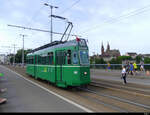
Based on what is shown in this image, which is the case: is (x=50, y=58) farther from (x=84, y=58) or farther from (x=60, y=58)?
(x=84, y=58)

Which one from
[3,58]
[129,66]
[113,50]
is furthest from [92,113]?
[3,58]

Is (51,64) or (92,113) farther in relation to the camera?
(51,64)

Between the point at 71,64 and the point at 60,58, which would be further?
the point at 60,58

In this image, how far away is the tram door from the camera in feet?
32.8

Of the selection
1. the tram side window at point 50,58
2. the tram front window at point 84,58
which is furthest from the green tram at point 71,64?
the tram side window at point 50,58

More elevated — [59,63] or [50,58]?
[50,58]

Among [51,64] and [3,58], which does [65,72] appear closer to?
[51,64]

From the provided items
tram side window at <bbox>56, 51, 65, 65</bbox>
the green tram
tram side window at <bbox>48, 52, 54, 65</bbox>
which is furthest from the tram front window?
tram side window at <bbox>48, 52, 54, 65</bbox>

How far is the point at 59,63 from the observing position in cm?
1029

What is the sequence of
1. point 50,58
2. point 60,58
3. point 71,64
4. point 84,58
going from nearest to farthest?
1. point 71,64
2. point 84,58
3. point 60,58
4. point 50,58

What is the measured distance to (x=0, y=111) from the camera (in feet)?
18.7

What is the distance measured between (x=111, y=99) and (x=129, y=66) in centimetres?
1175

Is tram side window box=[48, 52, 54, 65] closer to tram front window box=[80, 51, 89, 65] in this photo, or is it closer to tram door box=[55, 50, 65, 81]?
tram door box=[55, 50, 65, 81]

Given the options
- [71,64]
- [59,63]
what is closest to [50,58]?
[59,63]
